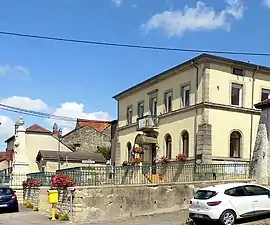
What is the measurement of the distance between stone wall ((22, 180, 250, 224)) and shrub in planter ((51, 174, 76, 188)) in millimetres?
331

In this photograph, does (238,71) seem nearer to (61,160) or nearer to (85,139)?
(61,160)

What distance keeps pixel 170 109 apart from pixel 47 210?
15455 mm

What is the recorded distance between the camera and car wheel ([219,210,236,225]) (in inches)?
663

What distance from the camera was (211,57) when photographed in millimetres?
33094

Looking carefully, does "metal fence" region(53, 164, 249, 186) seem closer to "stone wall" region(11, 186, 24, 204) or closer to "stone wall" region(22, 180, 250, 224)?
"stone wall" region(22, 180, 250, 224)

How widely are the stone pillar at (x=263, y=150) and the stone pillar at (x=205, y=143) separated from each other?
8940 millimetres

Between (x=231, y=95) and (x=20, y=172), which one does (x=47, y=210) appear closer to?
(x=20, y=172)

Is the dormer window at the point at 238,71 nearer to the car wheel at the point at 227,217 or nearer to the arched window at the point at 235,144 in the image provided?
the arched window at the point at 235,144

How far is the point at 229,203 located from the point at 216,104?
17.1 metres

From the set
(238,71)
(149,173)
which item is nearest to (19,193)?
(149,173)

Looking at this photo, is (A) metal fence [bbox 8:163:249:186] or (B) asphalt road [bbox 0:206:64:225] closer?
(B) asphalt road [bbox 0:206:64:225]

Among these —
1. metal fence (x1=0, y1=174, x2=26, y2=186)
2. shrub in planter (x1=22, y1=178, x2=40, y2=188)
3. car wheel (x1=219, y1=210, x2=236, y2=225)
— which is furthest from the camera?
metal fence (x1=0, y1=174, x2=26, y2=186)

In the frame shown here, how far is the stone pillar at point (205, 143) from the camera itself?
3281 cm

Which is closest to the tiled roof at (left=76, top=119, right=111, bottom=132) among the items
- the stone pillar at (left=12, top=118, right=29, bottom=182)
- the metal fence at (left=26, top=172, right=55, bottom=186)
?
the stone pillar at (left=12, top=118, right=29, bottom=182)
